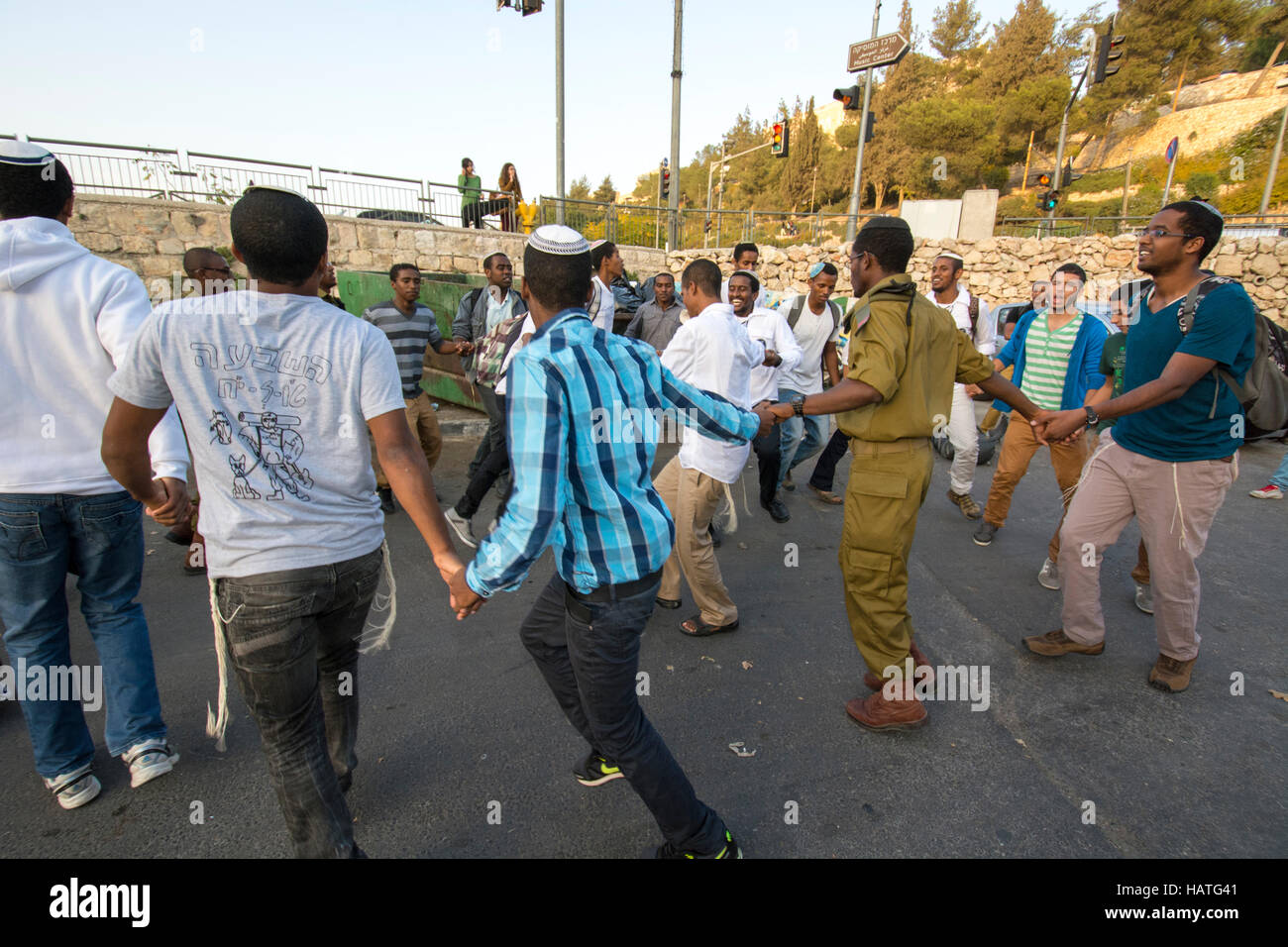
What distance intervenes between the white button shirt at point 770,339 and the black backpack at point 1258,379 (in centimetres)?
236

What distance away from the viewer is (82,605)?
2430 mm

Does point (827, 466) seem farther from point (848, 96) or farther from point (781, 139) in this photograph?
point (781, 139)

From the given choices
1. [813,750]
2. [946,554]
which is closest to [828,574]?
[946,554]

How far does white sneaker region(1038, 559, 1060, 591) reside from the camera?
4.44 meters

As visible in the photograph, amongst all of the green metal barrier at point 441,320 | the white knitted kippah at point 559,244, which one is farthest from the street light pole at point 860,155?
the white knitted kippah at point 559,244

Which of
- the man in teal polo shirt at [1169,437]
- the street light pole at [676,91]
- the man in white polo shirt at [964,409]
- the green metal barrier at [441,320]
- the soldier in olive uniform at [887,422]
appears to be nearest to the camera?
the soldier in olive uniform at [887,422]

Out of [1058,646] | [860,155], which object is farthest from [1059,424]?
[860,155]

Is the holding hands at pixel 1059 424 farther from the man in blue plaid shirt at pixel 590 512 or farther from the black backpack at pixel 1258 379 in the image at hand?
the man in blue plaid shirt at pixel 590 512

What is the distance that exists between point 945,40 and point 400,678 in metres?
72.6

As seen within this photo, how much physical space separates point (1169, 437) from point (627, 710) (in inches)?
116

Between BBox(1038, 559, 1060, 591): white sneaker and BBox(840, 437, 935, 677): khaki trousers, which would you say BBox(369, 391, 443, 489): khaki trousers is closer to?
BBox(840, 437, 935, 677): khaki trousers

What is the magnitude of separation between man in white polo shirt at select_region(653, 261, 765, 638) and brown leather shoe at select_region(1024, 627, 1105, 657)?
1.63 metres

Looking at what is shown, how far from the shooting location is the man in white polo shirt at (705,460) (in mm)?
3547
